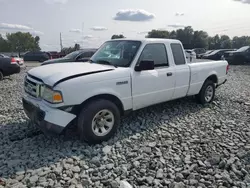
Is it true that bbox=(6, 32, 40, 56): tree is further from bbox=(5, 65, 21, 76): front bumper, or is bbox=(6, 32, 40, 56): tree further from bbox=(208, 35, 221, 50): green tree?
bbox=(5, 65, 21, 76): front bumper

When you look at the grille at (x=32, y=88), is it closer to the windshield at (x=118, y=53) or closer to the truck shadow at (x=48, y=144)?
the truck shadow at (x=48, y=144)

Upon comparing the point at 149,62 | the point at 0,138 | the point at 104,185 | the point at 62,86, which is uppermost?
the point at 149,62

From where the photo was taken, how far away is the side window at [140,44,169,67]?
4.71 metres

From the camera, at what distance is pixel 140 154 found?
3.76m

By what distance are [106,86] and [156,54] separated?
5.18 ft

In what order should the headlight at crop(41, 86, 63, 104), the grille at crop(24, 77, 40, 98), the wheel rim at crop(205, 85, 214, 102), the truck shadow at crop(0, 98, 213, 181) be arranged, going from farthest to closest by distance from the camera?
the wheel rim at crop(205, 85, 214, 102) → the grille at crop(24, 77, 40, 98) → the headlight at crop(41, 86, 63, 104) → the truck shadow at crop(0, 98, 213, 181)

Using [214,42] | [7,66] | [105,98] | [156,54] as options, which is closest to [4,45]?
[214,42]

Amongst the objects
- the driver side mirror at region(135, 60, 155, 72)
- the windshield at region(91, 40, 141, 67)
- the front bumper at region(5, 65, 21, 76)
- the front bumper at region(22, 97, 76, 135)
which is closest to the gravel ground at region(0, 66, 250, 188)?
the front bumper at region(22, 97, 76, 135)

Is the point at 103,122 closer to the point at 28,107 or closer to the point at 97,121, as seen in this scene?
the point at 97,121

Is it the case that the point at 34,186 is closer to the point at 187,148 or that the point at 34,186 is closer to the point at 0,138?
the point at 0,138

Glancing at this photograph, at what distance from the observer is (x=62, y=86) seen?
3.57 meters

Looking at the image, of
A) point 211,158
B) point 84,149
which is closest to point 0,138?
point 84,149

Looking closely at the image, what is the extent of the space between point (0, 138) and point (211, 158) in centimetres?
379

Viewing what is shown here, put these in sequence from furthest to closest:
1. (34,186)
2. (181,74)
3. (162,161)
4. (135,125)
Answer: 1. (181,74)
2. (135,125)
3. (162,161)
4. (34,186)
